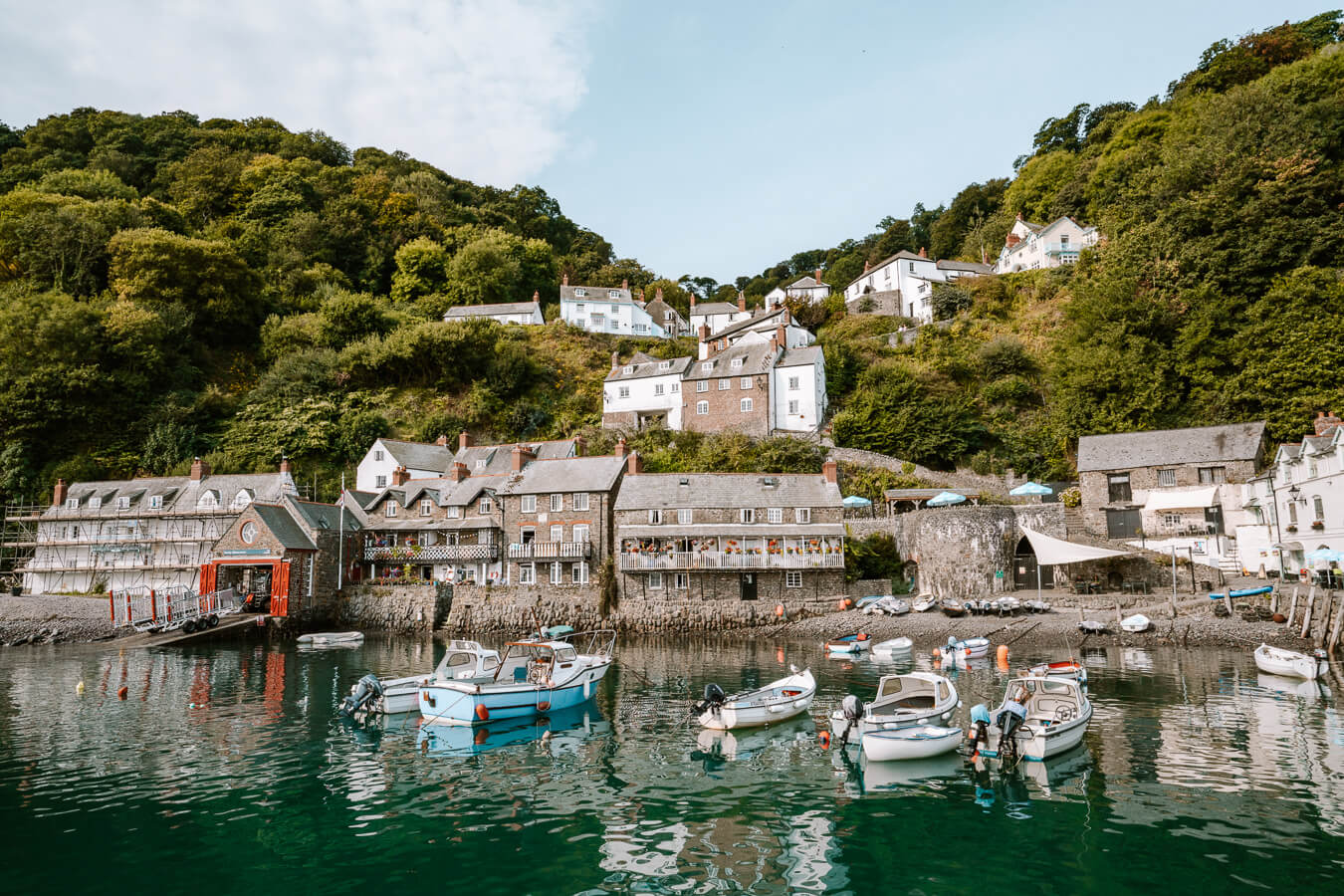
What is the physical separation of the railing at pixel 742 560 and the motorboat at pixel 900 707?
22174 millimetres

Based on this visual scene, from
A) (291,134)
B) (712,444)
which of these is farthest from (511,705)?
(291,134)

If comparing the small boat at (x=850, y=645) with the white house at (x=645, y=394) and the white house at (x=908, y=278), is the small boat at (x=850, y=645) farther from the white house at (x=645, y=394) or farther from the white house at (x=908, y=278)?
the white house at (x=908, y=278)

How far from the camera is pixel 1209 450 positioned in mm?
41594

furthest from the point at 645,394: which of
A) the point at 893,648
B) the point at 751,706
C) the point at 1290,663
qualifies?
the point at 1290,663

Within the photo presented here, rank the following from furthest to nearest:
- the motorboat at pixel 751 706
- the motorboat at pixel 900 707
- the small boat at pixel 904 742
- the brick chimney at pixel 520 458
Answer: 1. the brick chimney at pixel 520 458
2. the motorboat at pixel 751 706
3. the motorboat at pixel 900 707
4. the small boat at pixel 904 742

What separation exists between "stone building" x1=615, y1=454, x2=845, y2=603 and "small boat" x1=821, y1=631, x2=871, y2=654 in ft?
26.0

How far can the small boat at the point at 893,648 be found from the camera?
32469 mm

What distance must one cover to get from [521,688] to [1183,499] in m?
37.8

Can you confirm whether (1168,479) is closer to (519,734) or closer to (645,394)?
(645,394)

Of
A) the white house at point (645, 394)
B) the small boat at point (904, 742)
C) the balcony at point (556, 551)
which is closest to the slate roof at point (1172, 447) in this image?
the white house at point (645, 394)

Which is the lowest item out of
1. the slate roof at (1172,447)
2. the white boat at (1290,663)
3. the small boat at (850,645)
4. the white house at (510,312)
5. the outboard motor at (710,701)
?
the small boat at (850,645)

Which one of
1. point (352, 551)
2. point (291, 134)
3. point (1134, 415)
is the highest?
point (291, 134)

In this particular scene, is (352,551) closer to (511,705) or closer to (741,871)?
(511,705)

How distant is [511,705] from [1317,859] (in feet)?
63.2
